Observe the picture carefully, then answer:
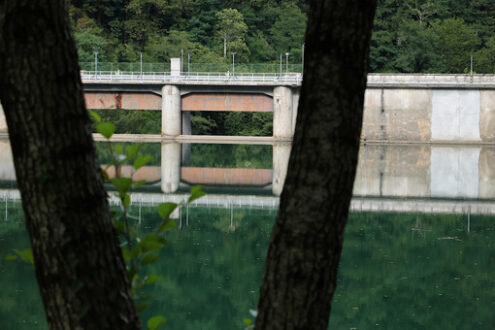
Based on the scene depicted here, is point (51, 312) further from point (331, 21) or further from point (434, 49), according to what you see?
point (434, 49)

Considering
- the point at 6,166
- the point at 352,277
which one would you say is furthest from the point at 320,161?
the point at 6,166

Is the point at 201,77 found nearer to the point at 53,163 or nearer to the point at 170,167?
the point at 170,167

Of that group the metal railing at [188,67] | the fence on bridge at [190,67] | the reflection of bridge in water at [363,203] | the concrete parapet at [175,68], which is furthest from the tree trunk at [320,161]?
the metal railing at [188,67]

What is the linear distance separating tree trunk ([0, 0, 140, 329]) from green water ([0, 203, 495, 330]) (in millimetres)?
6867

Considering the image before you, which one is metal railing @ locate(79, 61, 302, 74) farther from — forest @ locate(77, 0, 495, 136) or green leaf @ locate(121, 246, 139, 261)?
green leaf @ locate(121, 246, 139, 261)

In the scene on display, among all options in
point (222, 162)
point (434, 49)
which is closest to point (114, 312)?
point (222, 162)

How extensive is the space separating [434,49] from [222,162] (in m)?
33.2

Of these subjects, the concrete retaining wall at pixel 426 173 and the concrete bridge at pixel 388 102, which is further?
the concrete bridge at pixel 388 102

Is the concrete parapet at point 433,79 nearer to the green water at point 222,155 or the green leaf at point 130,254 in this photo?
the green water at point 222,155

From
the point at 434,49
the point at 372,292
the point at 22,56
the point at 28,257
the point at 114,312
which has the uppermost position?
the point at 434,49

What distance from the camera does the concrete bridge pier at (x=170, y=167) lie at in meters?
22.4

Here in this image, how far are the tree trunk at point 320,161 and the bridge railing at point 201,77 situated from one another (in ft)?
138

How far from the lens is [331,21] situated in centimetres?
208

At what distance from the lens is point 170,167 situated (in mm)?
28047
